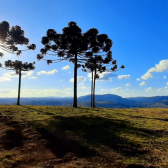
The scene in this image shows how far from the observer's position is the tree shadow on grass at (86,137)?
1009 cm

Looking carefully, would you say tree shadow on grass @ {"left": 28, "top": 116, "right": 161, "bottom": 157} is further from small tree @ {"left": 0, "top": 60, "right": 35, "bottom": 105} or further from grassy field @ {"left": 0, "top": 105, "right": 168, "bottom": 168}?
small tree @ {"left": 0, "top": 60, "right": 35, "bottom": 105}

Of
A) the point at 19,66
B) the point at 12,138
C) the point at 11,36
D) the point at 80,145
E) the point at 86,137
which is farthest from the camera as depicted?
the point at 19,66

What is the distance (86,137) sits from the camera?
12680 mm

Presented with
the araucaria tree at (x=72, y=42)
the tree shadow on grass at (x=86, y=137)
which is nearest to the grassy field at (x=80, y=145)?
the tree shadow on grass at (x=86, y=137)

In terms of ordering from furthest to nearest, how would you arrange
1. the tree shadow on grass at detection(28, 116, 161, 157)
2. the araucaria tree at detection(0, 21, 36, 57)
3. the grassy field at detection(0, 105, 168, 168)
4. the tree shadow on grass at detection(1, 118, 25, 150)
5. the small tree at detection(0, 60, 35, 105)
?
the small tree at detection(0, 60, 35, 105) < the araucaria tree at detection(0, 21, 36, 57) < the tree shadow on grass at detection(1, 118, 25, 150) < the tree shadow on grass at detection(28, 116, 161, 157) < the grassy field at detection(0, 105, 168, 168)

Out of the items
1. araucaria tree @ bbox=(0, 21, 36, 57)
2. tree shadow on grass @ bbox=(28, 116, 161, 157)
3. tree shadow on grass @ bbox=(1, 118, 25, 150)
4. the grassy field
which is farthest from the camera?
araucaria tree @ bbox=(0, 21, 36, 57)

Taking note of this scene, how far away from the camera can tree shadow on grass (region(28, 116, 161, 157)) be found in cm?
1009

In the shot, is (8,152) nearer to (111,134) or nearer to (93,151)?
(93,151)

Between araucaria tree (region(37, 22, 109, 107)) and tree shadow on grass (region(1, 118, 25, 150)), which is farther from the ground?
araucaria tree (region(37, 22, 109, 107))

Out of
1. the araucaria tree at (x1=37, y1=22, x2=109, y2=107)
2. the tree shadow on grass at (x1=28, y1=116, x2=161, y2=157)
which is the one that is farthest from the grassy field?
the araucaria tree at (x1=37, y1=22, x2=109, y2=107)

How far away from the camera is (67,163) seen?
27.0 ft

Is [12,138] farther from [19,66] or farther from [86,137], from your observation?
[19,66]

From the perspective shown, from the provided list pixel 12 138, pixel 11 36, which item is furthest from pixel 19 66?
pixel 12 138

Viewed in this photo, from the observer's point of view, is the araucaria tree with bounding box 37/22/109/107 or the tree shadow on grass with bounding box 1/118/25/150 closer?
the tree shadow on grass with bounding box 1/118/25/150
